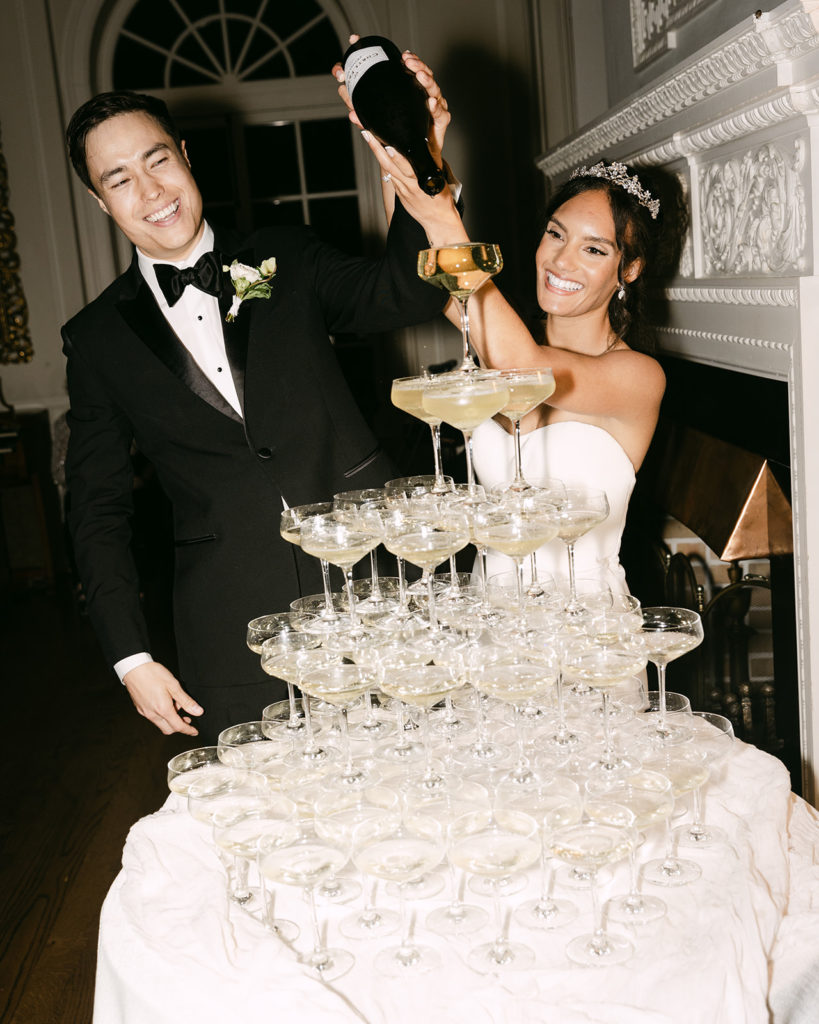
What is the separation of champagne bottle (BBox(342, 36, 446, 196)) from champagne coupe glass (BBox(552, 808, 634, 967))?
97cm

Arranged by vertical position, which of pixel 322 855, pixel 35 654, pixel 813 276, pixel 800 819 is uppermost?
pixel 813 276

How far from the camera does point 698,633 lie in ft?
4.86

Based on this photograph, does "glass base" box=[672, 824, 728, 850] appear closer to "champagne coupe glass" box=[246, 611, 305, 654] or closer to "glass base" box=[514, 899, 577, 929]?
"glass base" box=[514, 899, 577, 929]

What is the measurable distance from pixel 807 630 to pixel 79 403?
1.63 meters

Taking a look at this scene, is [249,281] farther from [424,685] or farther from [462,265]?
[424,685]

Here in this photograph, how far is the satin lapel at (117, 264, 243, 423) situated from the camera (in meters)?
2.02

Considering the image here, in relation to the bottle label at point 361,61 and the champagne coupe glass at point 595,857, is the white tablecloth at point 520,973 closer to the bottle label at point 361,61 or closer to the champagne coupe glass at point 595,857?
the champagne coupe glass at point 595,857

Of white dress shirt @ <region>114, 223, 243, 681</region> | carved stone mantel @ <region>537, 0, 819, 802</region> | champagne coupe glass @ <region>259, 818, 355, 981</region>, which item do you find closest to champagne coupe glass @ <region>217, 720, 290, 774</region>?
champagne coupe glass @ <region>259, 818, 355, 981</region>

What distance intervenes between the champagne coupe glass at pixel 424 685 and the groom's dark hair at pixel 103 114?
45.9 inches

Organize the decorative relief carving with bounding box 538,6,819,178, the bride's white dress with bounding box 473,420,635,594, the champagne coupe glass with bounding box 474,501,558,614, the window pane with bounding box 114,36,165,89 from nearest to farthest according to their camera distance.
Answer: the champagne coupe glass with bounding box 474,501,558,614, the decorative relief carving with bounding box 538,6,819,178, the bride's white dress with bounding box 473,420,635,594, the window pane with bounding box 114,36,165,89

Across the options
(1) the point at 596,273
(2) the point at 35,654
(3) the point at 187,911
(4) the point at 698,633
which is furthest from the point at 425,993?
(2) the point at 35,654

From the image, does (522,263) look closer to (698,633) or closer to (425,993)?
(698,633)

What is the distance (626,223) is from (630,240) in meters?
0.04

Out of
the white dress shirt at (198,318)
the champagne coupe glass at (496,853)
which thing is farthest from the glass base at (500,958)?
the white dress shirt at (198,318)
